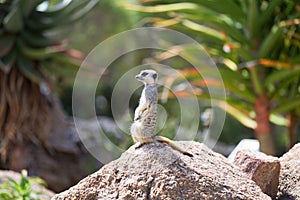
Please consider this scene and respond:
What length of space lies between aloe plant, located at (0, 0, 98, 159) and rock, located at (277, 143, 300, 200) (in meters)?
2.80

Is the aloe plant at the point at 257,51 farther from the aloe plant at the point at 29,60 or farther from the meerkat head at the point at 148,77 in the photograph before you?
the meerkat head at the point at 148,77

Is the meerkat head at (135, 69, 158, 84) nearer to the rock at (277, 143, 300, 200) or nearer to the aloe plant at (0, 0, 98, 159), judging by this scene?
the rock at (277, 143, 300, 200)

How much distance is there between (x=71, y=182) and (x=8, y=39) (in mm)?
1151

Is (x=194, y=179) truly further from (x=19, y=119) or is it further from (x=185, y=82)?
(x=19, y=119)

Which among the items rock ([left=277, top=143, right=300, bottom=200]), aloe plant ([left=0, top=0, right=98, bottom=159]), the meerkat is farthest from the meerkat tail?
aloe plant ([left=0, top=0, right=98, bottom=159])

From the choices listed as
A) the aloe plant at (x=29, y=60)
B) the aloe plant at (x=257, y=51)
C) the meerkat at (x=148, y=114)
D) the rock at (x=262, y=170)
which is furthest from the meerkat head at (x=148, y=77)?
the aloe plant at (x=29, y=60)

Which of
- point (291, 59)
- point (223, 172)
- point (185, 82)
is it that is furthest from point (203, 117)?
point (223, 172)

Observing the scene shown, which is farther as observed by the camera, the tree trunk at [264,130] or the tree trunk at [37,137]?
the tree trunk at [37,137]

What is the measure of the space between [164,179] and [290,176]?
0.52m

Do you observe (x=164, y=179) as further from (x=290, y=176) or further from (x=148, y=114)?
(x=290, y=176)

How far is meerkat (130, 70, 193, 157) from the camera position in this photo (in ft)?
6.19

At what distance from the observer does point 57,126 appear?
5254mm

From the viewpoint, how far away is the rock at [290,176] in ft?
6.88

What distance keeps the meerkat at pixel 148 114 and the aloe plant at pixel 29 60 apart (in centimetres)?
285
